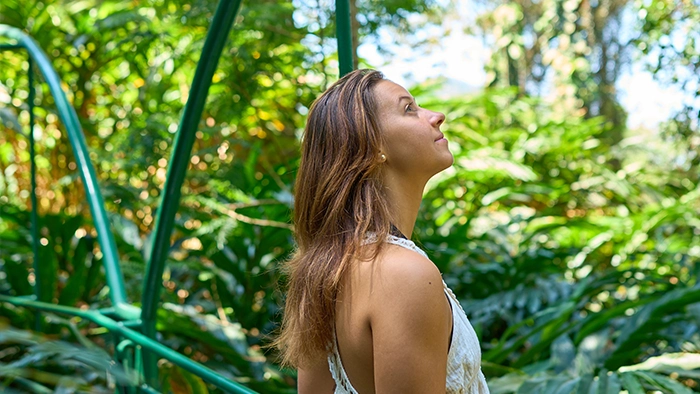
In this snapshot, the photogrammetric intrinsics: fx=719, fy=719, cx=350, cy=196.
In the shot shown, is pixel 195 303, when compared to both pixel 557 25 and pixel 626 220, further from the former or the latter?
pixel 557 25

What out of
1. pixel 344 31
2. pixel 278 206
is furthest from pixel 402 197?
pixel 278 206

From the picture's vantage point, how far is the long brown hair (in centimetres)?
85

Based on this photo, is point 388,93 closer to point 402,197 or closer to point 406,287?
point 402,197

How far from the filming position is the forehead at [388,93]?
2.98 ft

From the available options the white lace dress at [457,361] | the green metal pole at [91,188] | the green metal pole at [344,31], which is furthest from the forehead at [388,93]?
the green metal pole at [91,188]

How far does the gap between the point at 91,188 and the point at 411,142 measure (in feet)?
3.77

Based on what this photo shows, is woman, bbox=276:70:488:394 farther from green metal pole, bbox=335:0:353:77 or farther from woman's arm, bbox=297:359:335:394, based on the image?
green metal pole, bbox=335:0:353:77

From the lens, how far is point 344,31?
4.05ft

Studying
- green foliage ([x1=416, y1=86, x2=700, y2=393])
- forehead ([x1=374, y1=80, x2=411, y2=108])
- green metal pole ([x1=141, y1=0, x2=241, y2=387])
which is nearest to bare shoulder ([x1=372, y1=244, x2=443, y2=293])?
forehead ([x1=374, y1=80, x2=411, y2=108])

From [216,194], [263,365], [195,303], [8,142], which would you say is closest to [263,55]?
[216,194]

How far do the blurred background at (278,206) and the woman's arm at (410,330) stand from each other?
0.91 m

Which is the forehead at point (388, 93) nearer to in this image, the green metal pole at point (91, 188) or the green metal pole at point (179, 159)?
the green metal pole at point (179, 159)

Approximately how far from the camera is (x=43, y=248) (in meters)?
2.47

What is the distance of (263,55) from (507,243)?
1.42m
